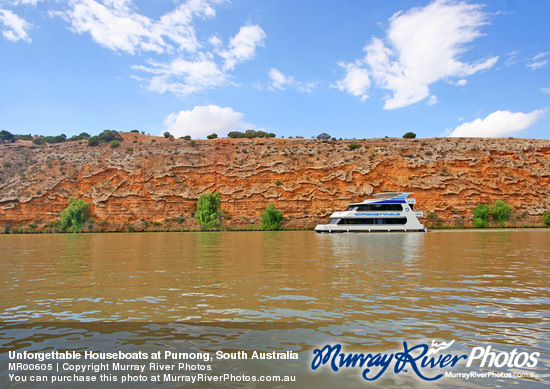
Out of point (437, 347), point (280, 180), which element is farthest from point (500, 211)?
point (437, 347)

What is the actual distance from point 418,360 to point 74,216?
4802 centimetres

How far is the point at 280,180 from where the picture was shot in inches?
1982

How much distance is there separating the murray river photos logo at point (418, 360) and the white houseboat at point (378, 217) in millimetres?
30111

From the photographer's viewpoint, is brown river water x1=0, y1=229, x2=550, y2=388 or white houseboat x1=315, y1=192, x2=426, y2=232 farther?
white houseboat x1=315, y1=192, x2=426, y2=232

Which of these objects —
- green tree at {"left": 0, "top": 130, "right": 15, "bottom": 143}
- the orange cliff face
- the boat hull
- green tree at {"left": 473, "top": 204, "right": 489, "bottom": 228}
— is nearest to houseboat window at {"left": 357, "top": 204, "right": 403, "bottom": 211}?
the boat hull

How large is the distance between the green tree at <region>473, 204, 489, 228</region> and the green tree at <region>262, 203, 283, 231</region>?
24.4 metres

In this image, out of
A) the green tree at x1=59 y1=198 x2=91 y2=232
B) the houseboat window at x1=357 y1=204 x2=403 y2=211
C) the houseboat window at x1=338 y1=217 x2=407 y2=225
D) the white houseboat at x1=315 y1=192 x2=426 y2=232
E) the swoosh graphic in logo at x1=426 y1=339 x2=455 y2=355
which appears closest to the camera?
the swoosh graphic in logo at x1=426 y1=339 x2=455 y2=355

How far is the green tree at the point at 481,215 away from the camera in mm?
43000

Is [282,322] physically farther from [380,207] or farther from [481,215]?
[481,215]

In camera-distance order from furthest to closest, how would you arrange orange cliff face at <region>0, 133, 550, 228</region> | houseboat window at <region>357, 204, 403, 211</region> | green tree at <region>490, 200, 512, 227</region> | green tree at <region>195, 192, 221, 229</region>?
orange cliff face at <region>0, 133, 550, 228</region> → green tree at <region>195, 192, 221, 229</region> → green tree at <region>490, 200, 512, 227</region> → houseboat window at <region>357, 204, 403, 211</region>

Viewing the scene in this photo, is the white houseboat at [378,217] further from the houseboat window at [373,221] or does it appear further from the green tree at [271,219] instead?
the green tree at [271,219]

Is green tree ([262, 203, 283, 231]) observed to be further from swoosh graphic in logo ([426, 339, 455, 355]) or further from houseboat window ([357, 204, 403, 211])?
swoosh graphic in logo ([426, 339, 455, 355])

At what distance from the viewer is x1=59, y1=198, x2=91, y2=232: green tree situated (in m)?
43.5

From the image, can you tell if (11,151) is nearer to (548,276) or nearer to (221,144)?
(221,144)
